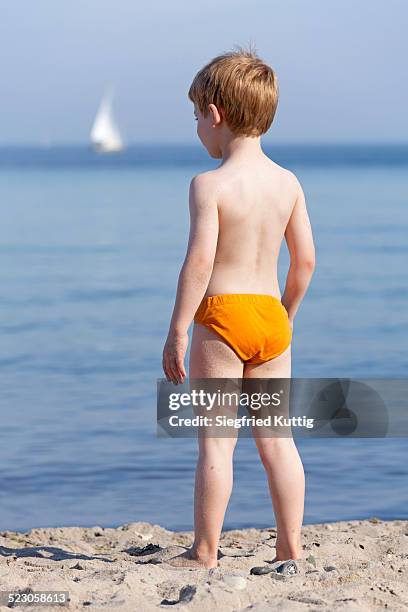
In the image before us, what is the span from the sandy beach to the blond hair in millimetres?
1434

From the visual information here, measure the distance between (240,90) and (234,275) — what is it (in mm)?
590

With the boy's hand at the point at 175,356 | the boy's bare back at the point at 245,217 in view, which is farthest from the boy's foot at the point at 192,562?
the boy's bare back at the point at 245,217

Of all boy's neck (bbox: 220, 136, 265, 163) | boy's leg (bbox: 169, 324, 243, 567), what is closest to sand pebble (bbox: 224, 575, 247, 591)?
boy's leg (bbox: 169, 324, 243, 567)

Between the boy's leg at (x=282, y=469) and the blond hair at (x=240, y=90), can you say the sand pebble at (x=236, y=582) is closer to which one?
the boy's leg at (x=282, y=469)

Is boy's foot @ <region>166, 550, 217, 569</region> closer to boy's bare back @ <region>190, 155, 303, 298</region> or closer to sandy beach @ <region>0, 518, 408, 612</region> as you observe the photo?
sandy beach @ <region>0, 518, 408, 612</region>

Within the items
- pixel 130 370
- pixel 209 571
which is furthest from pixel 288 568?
pixel 130 370

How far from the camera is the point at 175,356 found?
3.58m

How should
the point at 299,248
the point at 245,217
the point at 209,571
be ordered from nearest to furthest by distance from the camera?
the point at 209,571 < the point at 245,217 < the point at 299,248

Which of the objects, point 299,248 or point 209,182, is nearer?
point 209,182

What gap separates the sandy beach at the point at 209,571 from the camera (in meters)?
3.17

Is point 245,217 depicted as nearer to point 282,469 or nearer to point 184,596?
point 282,469

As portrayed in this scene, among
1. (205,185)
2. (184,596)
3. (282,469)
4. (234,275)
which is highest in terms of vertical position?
(205,185)

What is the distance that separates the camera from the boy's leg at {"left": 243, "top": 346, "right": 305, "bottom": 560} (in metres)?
3.70

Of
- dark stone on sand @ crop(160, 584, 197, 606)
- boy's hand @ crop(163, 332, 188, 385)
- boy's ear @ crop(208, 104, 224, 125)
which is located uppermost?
boy's ear @ crop(208, 104, 224, 125)
